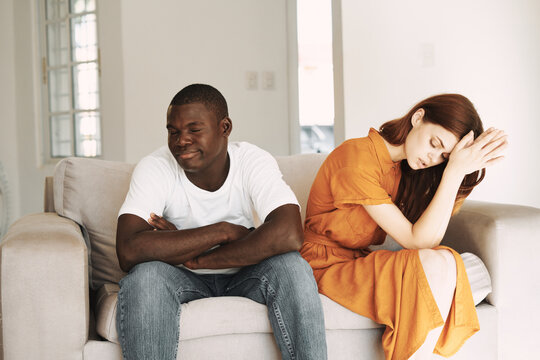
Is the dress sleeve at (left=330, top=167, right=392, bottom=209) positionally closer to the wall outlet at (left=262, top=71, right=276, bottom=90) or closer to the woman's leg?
the woman's leg

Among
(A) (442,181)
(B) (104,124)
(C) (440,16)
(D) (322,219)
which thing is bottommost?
(D) (322,219)

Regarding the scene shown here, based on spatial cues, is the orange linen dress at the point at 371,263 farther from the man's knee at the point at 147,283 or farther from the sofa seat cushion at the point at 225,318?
the man's knee at the point at 147,283

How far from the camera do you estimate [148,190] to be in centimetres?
145

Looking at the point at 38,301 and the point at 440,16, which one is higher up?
the point at 440,16

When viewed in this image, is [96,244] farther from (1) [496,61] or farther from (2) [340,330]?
(1) [496,61]

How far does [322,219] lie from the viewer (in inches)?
62.1

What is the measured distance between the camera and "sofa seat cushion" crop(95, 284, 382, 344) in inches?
51.7

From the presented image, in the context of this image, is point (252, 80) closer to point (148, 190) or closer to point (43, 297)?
point (148, 190)

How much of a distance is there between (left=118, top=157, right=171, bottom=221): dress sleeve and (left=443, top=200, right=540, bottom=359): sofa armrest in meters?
0.92

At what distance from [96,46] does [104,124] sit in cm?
60

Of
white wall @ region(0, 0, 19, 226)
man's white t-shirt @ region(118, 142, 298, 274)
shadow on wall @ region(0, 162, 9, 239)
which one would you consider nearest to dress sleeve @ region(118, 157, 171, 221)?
man's white t-shirt @ region(118, 142, 298, 274)

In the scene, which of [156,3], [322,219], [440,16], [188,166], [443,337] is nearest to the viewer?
[443,337]

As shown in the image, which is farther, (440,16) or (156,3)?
(156,3)

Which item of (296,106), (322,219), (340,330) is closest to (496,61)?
(296,106)
